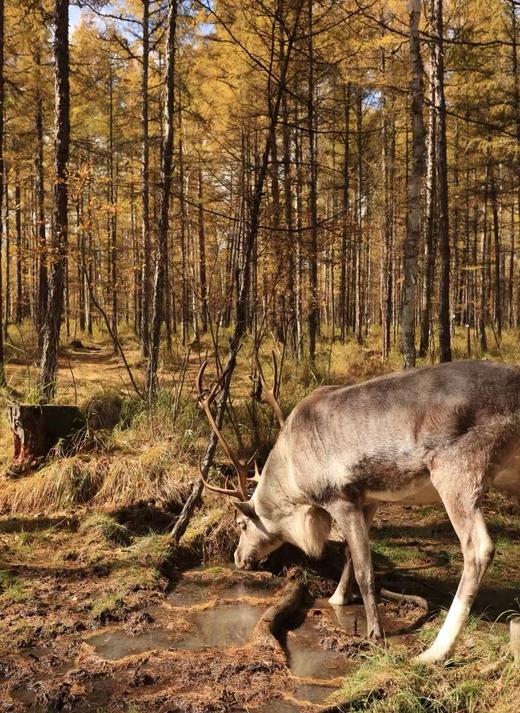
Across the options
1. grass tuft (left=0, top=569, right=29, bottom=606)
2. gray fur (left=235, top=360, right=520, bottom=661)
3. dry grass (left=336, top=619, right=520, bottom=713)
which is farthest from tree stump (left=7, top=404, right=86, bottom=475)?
dry grass (left=336, top=619, right=520, bottom=713)

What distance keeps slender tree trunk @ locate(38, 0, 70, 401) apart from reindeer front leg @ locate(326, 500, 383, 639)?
565 cm

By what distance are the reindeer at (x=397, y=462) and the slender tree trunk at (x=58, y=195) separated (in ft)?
16.1

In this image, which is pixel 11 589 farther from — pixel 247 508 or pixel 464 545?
pixel 464 545

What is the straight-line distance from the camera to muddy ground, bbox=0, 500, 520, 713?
3.63 meters

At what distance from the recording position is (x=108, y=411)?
27.9 feet

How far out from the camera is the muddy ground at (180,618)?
363 centimetres

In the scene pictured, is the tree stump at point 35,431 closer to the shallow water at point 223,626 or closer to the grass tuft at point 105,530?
the grass tuft at point 105,530

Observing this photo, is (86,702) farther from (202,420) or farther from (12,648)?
(202,420)

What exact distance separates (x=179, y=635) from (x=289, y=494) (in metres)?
1.33

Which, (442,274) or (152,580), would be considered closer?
(152,580)

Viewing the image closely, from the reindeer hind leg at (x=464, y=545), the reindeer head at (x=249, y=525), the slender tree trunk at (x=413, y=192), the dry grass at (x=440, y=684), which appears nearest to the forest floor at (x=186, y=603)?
→ the dry grass at (x=440, y=684)

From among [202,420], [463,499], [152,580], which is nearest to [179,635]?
[152,580]

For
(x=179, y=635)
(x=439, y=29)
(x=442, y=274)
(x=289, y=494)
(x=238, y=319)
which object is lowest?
(x=179, y=635)

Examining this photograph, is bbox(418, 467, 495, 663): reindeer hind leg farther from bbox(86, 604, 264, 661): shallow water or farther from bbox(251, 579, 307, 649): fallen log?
bbox(86, 604, 264, 661): shallow water
